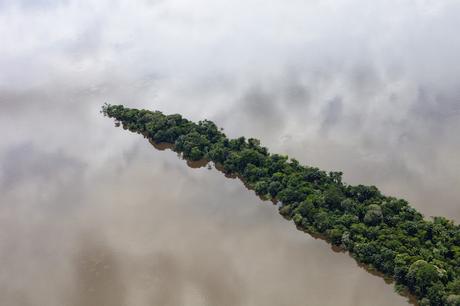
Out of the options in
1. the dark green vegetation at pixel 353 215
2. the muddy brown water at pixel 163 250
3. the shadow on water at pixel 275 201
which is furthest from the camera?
the muddy brown water at pixel 163 250

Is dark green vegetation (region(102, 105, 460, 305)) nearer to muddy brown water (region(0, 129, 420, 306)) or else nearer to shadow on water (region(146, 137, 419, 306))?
shadow on water (region(146, 137, 419, 306))

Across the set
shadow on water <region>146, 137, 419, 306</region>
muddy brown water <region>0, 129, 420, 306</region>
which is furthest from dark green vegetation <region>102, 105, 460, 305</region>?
muddy brown water <region>0, 129, 420, 306</region>

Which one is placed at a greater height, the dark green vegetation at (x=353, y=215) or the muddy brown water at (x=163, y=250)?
the dark green vegetation at (x=353, y=215)

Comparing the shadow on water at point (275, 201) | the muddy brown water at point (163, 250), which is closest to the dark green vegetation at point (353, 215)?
the shadow on water at point (275, 201)

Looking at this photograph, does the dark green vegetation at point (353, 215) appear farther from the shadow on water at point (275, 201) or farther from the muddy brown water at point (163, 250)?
the muddy brown water at point (163, 250)

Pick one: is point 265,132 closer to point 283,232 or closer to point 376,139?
point 376,139

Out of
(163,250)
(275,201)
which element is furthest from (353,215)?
(163,250)

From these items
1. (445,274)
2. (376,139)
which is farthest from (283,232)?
(376,139)

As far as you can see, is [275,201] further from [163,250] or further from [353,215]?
[163,250]
